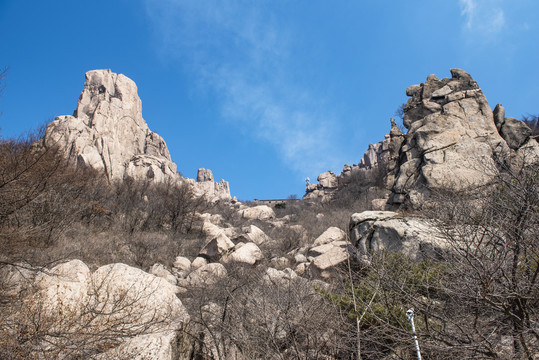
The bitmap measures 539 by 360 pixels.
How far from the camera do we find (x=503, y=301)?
335 centimetres

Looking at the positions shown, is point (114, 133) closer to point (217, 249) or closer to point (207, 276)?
point (217, 249)

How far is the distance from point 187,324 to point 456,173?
971 cm

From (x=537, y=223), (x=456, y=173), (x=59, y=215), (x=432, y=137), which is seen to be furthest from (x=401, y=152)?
(x=59, y=215)

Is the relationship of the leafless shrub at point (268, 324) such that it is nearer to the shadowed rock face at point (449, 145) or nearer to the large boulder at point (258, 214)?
the shadowed rock face at point (449, 145)

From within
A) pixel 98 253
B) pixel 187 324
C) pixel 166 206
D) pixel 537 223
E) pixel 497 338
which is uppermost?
pixel 166 206

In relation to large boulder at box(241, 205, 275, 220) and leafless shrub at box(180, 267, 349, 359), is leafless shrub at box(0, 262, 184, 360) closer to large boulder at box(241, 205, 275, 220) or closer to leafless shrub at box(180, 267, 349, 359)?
leafless shrub at box(180, 267, 349, 359)

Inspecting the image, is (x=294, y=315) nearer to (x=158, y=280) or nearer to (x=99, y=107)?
(x=158, y=280)

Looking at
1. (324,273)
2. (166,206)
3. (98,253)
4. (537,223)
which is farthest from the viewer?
(166,206)

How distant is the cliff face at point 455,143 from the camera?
34.7 feet

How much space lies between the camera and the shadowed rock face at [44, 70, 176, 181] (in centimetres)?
2883

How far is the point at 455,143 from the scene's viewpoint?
466 inches

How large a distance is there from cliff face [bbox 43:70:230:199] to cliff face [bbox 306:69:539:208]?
19876mm

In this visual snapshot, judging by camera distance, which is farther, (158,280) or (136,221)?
(136,221)

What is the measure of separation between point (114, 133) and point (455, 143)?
108ft
